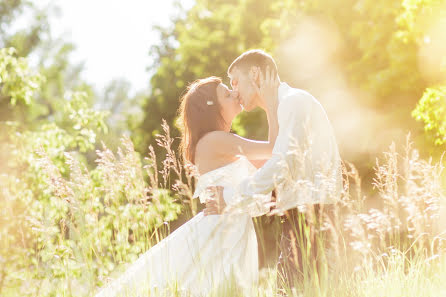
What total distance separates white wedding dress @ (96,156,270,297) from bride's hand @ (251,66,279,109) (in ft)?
2.19

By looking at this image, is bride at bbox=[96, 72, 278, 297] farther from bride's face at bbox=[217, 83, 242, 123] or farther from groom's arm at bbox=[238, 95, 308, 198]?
groom's arm at bbox=[238, 95, 308, 198]

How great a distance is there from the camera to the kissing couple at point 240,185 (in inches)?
131

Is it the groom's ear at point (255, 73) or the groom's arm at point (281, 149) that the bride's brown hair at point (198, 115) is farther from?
the groom's arm at point (281, 149)

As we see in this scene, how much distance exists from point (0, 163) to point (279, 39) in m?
8.07

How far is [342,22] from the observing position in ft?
43.7

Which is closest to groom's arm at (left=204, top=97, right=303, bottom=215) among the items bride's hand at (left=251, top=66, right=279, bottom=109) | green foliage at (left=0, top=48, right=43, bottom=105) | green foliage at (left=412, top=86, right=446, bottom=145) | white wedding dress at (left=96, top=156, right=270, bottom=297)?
white wedding dress at (left=96, top=156, right=270, bottom=297)

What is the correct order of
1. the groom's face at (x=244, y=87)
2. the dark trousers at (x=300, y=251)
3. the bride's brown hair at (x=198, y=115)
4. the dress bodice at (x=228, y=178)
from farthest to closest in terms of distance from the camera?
the bride's brown hair at (x=198, y=115)
the groom's face at (x=244, y=87)
the dress bodice at (x=228, y=178)
the dark trousers at (x=300, y=251)

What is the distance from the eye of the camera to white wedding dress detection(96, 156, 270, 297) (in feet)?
11.5

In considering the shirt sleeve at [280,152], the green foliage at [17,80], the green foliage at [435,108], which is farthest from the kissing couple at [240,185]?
the green foliage at [17,80]

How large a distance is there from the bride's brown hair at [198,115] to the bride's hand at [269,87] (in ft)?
1.52

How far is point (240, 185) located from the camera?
10.8 ft

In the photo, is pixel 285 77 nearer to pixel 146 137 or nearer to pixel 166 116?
pixel 166 116

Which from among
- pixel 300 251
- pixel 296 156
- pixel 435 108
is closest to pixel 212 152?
pixel 296 156

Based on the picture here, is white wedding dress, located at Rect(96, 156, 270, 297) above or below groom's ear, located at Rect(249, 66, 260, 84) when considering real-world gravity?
below
